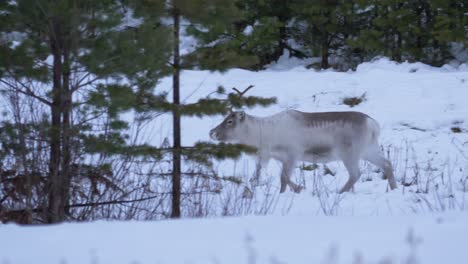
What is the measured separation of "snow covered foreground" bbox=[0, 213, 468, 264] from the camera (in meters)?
3.33

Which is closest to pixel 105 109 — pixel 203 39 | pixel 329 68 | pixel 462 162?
pixel 203 39

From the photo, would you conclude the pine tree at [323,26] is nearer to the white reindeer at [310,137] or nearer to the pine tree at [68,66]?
the white reindeer at [310,137]

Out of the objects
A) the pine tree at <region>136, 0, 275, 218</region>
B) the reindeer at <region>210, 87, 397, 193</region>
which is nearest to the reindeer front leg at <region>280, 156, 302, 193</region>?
the reindeer at <region>210, 87, 397, 193</region>

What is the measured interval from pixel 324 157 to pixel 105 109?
4.57 m

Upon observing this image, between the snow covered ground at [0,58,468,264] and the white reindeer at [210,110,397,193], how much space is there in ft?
1.33

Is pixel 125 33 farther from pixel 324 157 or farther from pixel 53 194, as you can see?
pixel 324 157

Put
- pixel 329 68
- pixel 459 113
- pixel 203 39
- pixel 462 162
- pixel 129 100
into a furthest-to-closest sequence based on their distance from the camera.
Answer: pixel 329 68 < pixel 459 113 < pixel 462 162 < pixel 203 39 < pixel 129 100

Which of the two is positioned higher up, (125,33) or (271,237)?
(125,33)

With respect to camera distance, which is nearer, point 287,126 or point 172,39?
point 172,39

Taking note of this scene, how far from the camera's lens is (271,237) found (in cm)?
378

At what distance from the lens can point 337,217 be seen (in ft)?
14.6

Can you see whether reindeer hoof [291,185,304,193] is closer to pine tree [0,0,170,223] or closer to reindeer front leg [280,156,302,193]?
reindeer front leg [280,156,302,193]

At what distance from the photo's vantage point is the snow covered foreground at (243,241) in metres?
3.33

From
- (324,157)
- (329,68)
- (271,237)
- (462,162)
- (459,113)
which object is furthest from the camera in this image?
(329,68)
